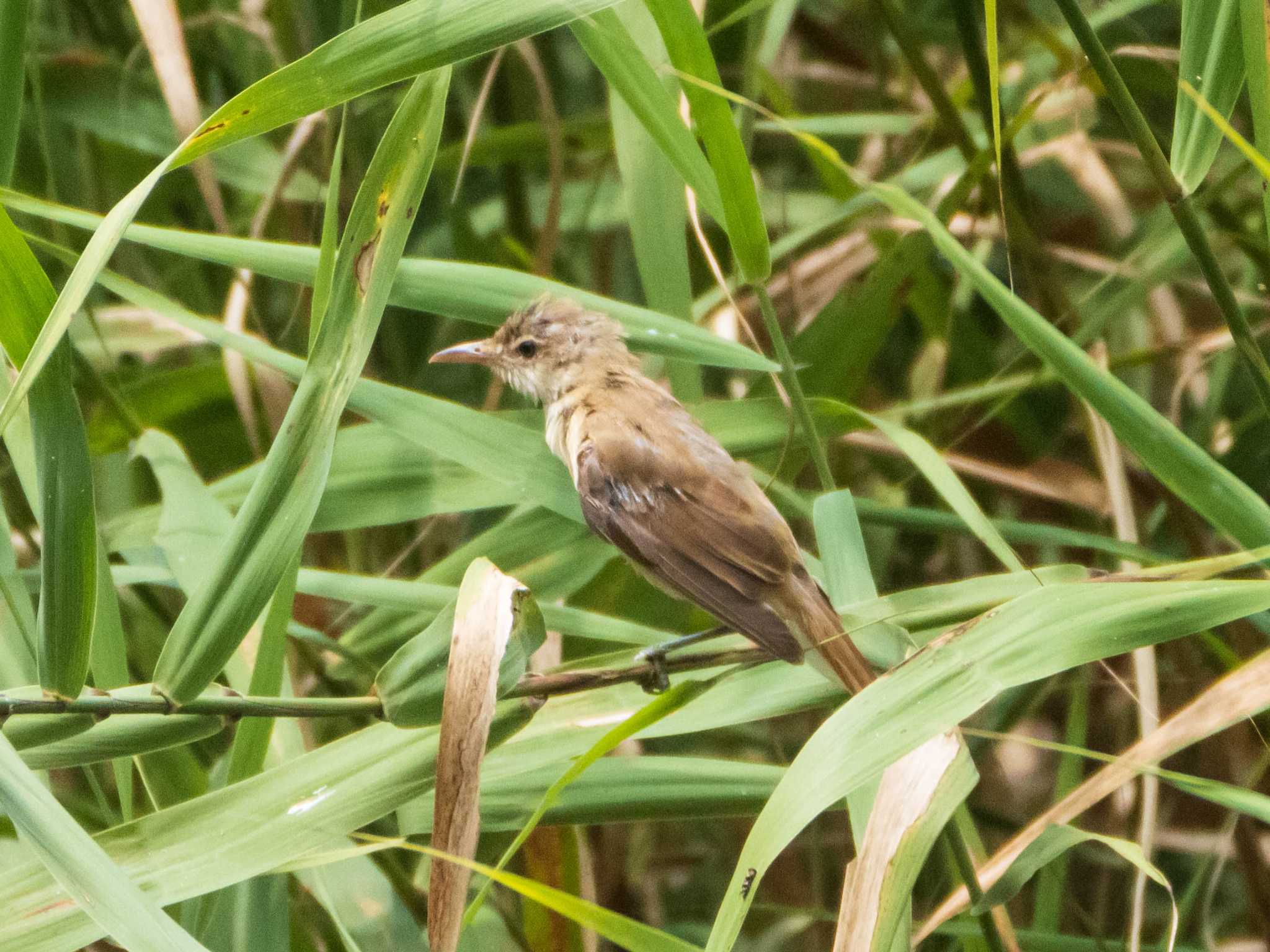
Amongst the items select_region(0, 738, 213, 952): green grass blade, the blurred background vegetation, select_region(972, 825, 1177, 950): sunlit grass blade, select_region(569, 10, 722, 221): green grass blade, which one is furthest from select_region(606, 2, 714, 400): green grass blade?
select_region(0, 738, 213, 952): green grass blade

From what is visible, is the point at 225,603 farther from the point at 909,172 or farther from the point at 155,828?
the point at 909,172

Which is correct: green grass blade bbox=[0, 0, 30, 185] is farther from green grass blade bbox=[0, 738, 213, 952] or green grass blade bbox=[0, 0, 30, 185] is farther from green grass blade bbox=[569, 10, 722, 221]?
green grass blade bbox=[0, 738, 213, 952]

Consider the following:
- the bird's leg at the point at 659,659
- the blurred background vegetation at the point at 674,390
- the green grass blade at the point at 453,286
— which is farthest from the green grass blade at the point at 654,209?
the bird's leg at the point at 659,659

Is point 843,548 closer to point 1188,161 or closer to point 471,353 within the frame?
point 1188,161

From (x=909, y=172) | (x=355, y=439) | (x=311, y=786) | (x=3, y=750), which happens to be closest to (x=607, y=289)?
(x=909, y=172)

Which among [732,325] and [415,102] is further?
[732,325]

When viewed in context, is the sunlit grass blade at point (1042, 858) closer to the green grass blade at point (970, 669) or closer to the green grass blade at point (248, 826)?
the green grass blade at point (970, 669)
